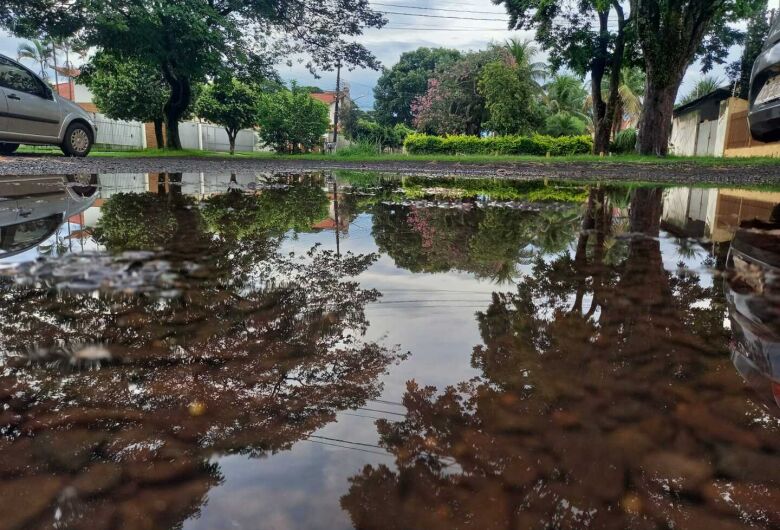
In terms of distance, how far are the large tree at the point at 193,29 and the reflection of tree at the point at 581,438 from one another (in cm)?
1471

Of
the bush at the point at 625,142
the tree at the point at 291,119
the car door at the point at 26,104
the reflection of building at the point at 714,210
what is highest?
the tree at the point at 291,119

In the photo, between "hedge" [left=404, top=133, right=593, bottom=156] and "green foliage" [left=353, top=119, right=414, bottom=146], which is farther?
"green foliage" [left=353, top=119, right=414, bottom=146]

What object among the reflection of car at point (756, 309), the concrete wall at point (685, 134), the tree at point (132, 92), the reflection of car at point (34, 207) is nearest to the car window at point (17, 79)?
the reflection of car at point (34, 207)

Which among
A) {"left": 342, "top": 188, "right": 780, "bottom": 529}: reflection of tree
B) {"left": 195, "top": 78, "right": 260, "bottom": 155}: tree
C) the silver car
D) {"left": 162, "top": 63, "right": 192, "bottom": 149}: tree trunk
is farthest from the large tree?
{"left": 342, "top": 188, "right": 780, "bottom": 529}: reflection of tree

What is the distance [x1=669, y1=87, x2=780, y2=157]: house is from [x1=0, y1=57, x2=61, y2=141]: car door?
1416 cm

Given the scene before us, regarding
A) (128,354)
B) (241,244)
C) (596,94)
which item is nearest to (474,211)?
(241,244)

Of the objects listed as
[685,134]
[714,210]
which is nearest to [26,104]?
[714,210]

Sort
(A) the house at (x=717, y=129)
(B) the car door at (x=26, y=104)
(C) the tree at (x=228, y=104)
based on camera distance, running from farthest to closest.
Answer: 1. (C) the tree at (x=228, y=104)
2. (A) the house at (x=717, y=129)
3. (B) the car door at (x=26, y=104)

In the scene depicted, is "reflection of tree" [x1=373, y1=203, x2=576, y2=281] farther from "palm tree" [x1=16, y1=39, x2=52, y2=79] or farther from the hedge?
"palm tree" [x1=16, y1=39, x2=52, y2=79]

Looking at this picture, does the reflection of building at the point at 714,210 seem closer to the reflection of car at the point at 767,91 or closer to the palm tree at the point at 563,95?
the reflection of car at the point at 767,91

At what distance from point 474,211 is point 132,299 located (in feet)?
9.15

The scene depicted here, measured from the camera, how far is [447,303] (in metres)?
1.85

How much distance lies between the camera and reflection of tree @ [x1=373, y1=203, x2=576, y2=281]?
94.7 inches

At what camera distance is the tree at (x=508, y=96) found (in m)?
26.7
